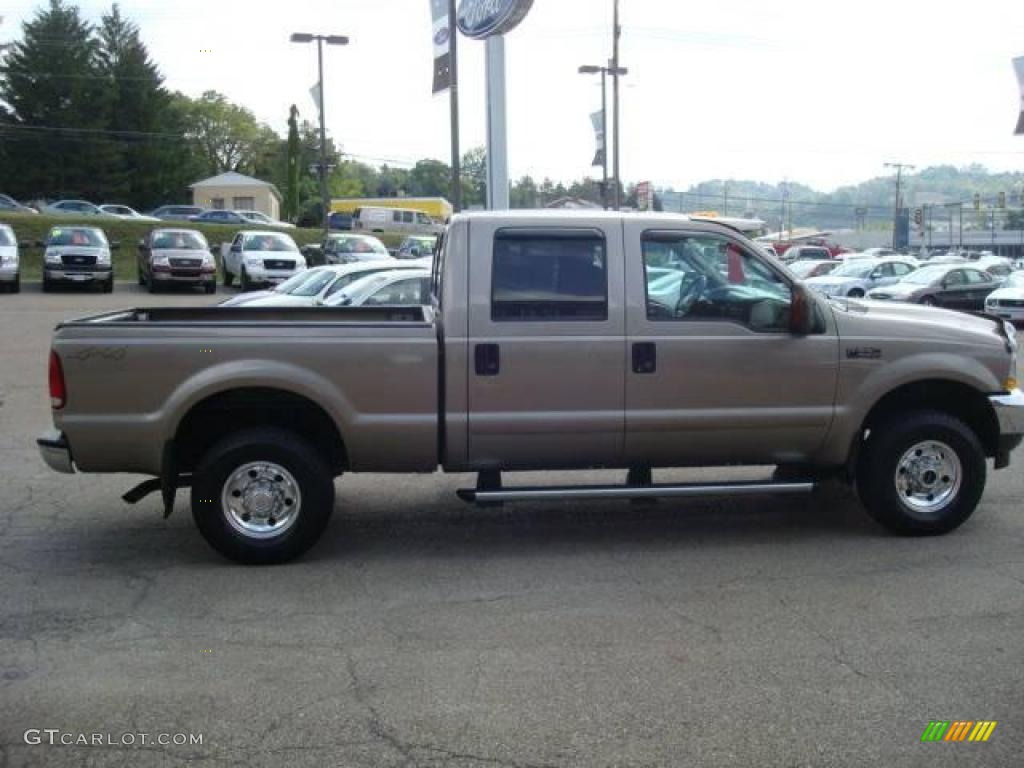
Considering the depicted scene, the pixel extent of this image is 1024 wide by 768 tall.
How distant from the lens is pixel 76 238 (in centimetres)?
2939

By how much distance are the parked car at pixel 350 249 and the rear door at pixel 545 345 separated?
25793 millimetres

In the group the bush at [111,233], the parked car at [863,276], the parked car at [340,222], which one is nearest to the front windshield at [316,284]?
the parked car at [863,276]

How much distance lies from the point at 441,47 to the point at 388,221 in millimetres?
44988

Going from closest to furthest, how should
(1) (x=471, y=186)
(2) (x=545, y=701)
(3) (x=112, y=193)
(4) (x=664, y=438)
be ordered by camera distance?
1. (2) (x=545, y=701)
2. (4) (x=664, y=438)
3. (3) (x=112, y=193)
4. (1) (x=471, y=186)

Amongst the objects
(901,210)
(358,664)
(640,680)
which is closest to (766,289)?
(640,680)

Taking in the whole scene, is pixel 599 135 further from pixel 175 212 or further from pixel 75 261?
pixel 175 212

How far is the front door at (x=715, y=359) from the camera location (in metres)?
6.36

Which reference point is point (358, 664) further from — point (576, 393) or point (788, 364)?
point (788, 364)

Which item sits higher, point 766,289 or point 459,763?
point 766,289

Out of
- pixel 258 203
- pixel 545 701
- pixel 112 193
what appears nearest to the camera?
pixel 545 701

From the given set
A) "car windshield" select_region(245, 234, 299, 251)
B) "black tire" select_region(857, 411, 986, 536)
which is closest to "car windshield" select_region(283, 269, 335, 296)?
"black tire" select_region(857, 411, 986, 536)

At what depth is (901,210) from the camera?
96.0 meters

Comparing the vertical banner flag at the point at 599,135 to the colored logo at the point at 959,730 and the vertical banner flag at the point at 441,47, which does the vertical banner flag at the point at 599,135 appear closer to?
the vertical banner flag at the point at 441,47

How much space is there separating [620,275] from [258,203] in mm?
72852
